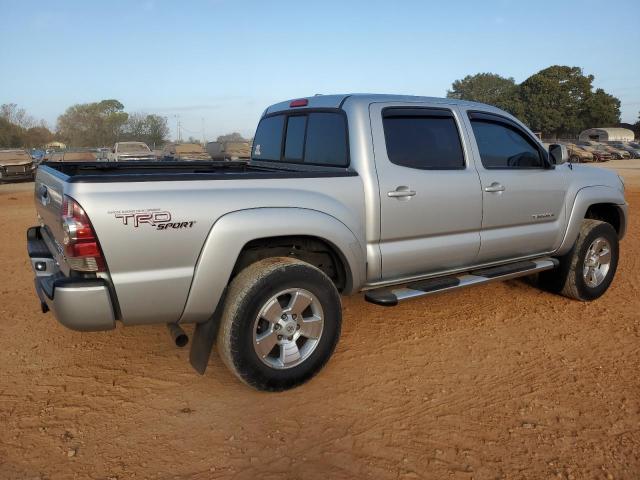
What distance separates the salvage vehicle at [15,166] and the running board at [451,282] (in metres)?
22.2

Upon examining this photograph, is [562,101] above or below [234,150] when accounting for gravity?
above

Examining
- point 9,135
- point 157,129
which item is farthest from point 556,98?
point 9,135

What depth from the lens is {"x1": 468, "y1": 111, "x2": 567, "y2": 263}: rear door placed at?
442cm

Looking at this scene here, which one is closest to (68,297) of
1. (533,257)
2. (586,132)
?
(533,257)

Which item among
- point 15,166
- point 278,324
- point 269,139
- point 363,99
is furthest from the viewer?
point 15,166

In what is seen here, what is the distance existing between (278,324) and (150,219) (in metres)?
1.05

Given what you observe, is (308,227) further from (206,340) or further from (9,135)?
(9,135)

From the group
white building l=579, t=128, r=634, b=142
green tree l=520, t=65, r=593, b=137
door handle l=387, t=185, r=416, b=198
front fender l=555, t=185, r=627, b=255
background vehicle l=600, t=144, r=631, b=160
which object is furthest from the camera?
green tree l=520, t=65, r=593, b=137

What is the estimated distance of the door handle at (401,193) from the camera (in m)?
3.78

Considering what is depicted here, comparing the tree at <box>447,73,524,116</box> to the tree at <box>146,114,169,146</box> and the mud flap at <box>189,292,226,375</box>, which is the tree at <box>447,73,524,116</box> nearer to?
the tree at <box>146,114,169,146</box>

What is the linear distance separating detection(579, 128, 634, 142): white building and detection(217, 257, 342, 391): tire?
76.2m

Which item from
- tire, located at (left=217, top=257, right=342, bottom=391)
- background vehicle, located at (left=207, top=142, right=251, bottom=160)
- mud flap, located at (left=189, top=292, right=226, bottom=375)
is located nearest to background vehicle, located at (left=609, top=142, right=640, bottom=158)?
background vehicle, located at (left=207, top=142, right=251, bottom=160)

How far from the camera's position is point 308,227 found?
11.1ft

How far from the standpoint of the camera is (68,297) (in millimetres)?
2857
